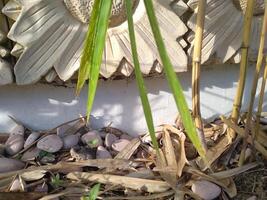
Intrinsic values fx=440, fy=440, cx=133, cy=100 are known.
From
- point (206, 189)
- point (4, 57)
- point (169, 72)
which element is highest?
point (169, 72)

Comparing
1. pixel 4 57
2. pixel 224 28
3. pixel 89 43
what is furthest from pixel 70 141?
pixel 89 43

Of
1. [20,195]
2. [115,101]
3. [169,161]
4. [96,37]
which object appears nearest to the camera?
[96,37]

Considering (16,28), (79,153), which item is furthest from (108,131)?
(16,28)

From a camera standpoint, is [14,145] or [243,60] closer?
[243,60]

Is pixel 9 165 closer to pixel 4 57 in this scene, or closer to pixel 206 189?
pixel 4 57

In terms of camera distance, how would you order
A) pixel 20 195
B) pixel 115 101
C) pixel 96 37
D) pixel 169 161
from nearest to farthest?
pixel 96 37, pixel 20 195, pixel 169 161, pixel 115 101

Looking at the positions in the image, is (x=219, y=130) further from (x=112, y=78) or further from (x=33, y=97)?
(x=33, y=97)

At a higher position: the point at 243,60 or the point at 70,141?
the point at 243,60

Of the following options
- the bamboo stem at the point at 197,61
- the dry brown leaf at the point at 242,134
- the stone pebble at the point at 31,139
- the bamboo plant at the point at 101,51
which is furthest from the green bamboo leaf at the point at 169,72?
the stone pebble at the point at 31,139
